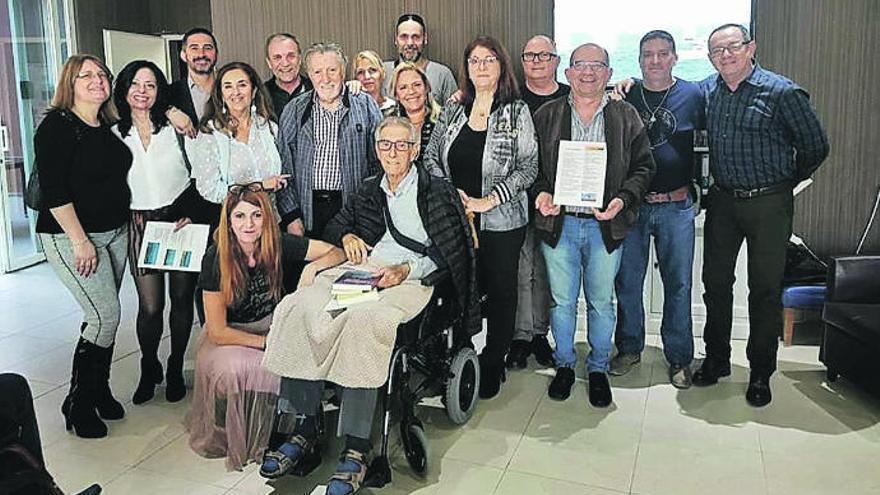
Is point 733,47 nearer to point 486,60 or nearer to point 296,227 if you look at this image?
point 486,60

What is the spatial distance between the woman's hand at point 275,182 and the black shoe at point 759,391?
2229mm

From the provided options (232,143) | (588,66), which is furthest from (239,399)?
(588,66)

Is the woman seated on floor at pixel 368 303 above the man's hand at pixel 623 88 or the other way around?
the other way around

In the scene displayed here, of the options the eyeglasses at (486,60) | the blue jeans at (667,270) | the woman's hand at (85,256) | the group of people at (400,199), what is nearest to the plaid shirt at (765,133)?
the group of people at (400,199)

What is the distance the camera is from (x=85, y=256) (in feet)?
10.2

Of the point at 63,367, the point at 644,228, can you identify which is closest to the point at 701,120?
the point at 644,228

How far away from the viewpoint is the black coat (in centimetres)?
312

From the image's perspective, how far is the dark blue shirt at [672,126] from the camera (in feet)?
11.5

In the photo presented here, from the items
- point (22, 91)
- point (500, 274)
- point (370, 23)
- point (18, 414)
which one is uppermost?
point (370, 23)

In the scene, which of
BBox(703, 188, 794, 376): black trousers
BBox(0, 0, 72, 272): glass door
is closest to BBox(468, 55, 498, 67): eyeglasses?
BBox(703, 188, 794, 376): black trousers

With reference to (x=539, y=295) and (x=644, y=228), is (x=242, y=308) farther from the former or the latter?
(x=644, y=228)

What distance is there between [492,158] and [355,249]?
0.71 m

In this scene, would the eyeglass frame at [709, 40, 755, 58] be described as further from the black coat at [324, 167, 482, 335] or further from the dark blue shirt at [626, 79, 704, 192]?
the black coat at [324, 167, 482, 335]

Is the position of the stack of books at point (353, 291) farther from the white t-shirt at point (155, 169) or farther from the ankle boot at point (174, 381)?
the ankle boot at point (174, 381)
